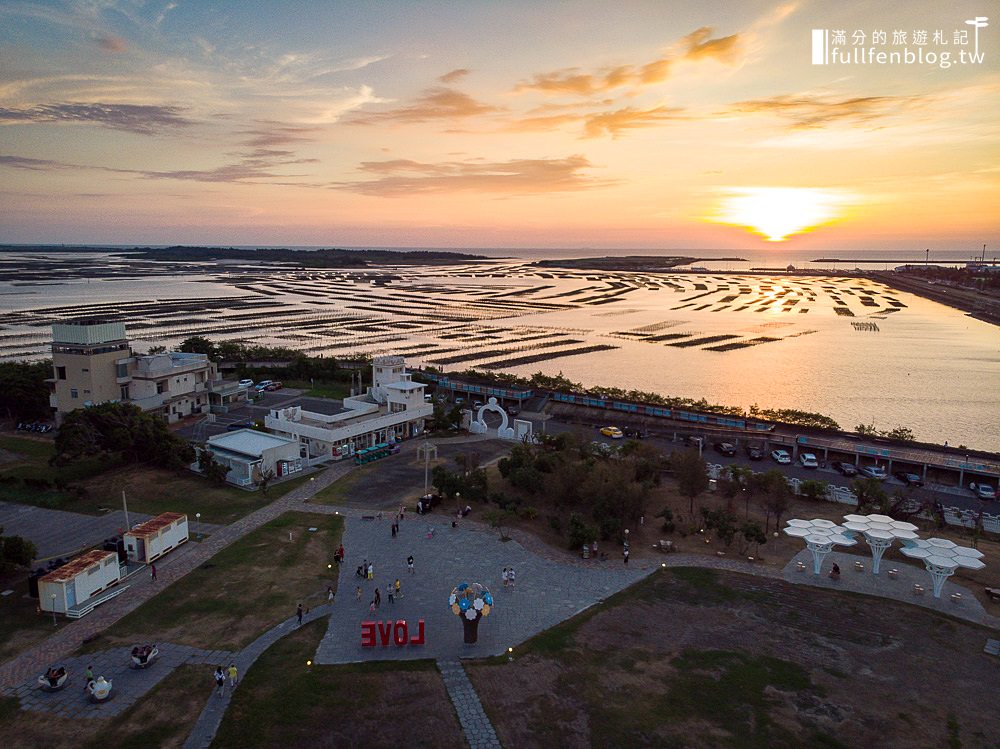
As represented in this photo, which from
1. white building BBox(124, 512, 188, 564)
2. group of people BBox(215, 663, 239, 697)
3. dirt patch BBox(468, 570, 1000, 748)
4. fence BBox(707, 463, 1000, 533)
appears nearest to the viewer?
dirt patch BBox(468, 570, 1000, 748)

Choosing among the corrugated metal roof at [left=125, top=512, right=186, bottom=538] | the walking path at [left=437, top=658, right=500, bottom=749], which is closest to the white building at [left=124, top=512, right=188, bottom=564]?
the corrugated metal roof at [left=125, top=512, right=186, bottom=538]

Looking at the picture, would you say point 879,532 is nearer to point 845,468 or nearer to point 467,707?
point 845,468

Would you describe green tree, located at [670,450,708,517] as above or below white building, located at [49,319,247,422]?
below

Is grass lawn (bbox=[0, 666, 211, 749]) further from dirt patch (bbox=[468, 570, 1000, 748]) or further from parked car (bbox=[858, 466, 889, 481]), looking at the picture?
parked car (bbox=[858, 466, 889, 481])

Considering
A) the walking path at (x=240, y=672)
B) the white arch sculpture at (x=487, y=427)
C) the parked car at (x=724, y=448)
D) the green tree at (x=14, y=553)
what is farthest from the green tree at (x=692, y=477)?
the green tree at (x=14, y=553)

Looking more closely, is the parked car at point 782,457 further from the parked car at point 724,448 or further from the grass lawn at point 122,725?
the grass lawn at point 122,725
